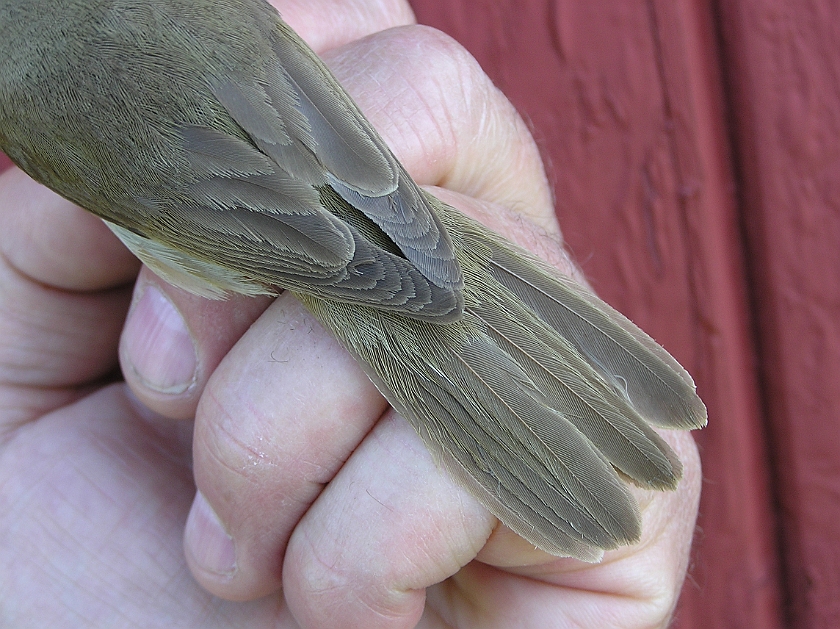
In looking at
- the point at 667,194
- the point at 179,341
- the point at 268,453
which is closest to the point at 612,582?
the point at 268,453

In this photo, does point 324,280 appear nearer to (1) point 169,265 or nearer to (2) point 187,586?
(1) point 169,265

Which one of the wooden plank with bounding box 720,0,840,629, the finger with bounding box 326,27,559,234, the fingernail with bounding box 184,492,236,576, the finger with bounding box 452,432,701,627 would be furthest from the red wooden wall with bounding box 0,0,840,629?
the fingernail with bounding box 184,492,236,576

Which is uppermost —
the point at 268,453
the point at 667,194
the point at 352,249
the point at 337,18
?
the point at 337,18

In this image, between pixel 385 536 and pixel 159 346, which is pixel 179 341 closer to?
pixel 159 346

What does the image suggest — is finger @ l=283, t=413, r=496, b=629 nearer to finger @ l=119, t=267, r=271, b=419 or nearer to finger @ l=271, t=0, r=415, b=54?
finger @ l=119, t=267, r=271, b=419

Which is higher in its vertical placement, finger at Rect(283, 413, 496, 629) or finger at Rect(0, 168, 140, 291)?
finger at Rect(0, 168, 140, 291)

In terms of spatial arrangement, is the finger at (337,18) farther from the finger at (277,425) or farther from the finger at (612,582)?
the finger at (612,582)
